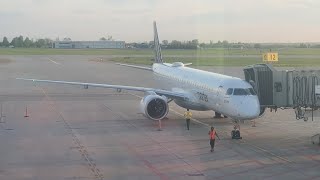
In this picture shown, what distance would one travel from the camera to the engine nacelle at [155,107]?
30422 millimetres

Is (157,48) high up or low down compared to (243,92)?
up

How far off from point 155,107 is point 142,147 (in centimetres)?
749

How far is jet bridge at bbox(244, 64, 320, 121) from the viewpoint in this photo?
25875mm

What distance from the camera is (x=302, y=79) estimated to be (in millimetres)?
26141

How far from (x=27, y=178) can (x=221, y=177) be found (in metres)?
6.99

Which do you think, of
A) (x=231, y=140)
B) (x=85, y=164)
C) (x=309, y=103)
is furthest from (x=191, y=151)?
(x=309, y=103)

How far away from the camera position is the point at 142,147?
23453 mm

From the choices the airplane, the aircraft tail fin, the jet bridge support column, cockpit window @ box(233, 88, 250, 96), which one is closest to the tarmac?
the airplane

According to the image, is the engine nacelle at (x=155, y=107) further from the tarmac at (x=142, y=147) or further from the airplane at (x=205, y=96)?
the tarmac at (x=142, y=147)

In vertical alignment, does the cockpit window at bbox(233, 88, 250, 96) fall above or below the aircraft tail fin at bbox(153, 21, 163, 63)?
below

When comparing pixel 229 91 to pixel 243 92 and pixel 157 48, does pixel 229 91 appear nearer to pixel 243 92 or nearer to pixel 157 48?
pixel 243 92

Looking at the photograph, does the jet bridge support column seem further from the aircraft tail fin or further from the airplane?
the aircraft tail fin

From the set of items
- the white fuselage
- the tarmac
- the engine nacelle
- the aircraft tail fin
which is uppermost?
the aircraft tail fin

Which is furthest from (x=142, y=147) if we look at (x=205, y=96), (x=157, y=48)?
(x=157, y=48)
